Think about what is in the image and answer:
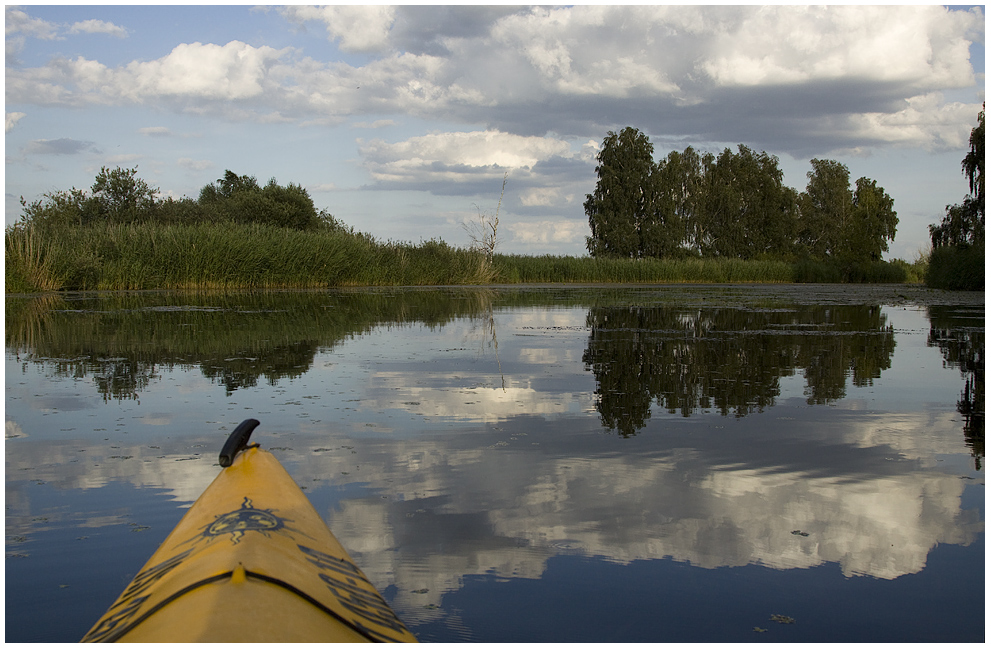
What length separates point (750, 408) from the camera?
202 inches

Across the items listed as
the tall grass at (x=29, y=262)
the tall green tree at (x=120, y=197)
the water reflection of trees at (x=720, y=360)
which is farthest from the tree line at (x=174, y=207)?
the water reflection of trees at (x=720, y=360)

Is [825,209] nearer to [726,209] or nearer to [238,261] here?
[726,209]

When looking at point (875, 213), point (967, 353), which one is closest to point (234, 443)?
point (967, 353)

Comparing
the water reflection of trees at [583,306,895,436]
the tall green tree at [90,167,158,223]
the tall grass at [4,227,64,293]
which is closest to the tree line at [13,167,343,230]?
the tall green tree at [90,167,158,223]

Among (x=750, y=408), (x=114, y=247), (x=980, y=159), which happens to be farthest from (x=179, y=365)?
(x=980, y=159)

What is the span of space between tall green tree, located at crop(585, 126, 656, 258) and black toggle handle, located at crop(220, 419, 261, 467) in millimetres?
47031

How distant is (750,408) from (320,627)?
402 cm

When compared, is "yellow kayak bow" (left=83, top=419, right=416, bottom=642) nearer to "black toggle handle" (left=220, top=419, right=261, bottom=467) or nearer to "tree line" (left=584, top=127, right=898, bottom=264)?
"black toggle handle" (left=220, top=419, right=261, bottom=467)

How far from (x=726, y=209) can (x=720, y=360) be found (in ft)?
166

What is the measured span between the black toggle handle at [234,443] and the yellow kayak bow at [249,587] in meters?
0.13

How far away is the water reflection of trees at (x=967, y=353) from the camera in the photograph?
179 inches

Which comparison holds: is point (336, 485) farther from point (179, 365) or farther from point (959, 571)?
point (179, 365)

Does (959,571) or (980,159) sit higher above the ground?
(980,159)

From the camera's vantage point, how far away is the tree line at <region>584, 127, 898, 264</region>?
49.1 meters
